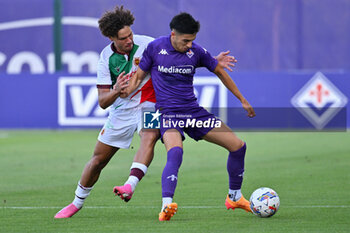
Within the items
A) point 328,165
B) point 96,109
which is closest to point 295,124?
point 96,109

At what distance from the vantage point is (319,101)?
17203 mm

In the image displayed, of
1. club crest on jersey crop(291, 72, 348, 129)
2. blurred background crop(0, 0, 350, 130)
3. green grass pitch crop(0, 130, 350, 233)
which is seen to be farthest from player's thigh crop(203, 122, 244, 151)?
blurred background crop(0, 0, 350, 130)

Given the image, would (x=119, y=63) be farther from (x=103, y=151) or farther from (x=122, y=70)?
(x=103, y=151)

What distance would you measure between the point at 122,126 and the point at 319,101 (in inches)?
418

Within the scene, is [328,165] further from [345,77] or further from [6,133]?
[6,133]

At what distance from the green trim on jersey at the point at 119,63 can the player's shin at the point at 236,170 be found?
1259 millimetres

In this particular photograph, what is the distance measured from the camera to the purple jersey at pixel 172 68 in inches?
273

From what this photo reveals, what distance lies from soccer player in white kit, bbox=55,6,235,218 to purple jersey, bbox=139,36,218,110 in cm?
22

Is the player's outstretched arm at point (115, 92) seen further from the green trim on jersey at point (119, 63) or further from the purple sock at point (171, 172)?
the purple sock at point (171, 172)

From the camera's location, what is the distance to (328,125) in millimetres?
17422

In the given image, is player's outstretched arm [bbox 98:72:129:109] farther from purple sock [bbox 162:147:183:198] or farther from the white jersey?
purple sock [bbox 162:147:183:198]

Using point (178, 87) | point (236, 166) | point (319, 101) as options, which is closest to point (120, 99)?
point (178, 87)

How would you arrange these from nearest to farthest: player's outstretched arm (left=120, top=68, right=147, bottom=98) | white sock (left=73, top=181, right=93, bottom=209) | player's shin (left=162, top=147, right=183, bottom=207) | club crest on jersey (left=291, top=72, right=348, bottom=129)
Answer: player's shin (left=162, top=147, right=183, bottom=207) → player's outstretched arm (left=120, top=68, right=147, bottom=98) → white sock (left=73, top=181, right=93, bottom=209) → club crest on jersey (left=291, top=72, right=348, bottom=129)

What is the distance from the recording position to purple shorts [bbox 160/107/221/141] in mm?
6965
